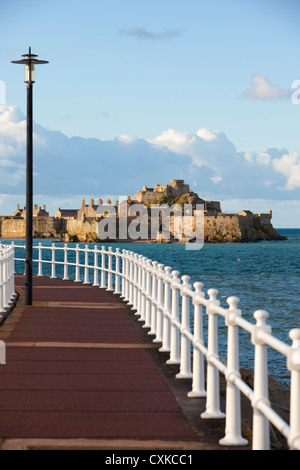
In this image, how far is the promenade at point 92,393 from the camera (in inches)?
248

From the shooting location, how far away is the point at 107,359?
1023 centimetres

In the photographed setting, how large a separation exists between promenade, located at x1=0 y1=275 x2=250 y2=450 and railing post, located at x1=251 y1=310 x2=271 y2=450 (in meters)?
0.76

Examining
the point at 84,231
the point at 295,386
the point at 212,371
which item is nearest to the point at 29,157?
the point at 212,371

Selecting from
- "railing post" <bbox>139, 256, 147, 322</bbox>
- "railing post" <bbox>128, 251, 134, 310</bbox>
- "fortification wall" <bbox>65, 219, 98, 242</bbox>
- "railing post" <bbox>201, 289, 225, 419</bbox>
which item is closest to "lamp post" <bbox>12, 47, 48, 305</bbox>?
"railing post" <bbox>128, 251, 134, 310</bbox>

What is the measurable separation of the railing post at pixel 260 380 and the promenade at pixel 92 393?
76 cm

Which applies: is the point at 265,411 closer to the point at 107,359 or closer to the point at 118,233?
the point at 107,359

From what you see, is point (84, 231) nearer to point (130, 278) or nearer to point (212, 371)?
point (130, 278)

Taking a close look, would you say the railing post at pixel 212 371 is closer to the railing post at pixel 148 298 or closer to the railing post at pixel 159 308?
the railing post at pixel 159 308

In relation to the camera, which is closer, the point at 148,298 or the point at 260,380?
the point at 260,380

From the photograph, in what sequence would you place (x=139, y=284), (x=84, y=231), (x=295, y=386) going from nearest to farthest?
(x=295, y=386)
(x=139, y=284)
(x=84, y=231)

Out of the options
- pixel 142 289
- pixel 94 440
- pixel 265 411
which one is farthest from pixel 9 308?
pixel 265 411

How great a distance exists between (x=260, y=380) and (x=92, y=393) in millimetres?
3164

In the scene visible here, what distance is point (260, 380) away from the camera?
5.31 metres

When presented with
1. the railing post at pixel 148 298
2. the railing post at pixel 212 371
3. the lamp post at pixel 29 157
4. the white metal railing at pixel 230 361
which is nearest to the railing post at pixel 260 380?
the white metal railing at pixel 230 361
